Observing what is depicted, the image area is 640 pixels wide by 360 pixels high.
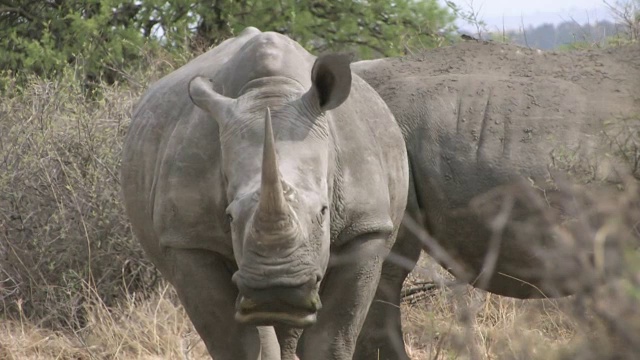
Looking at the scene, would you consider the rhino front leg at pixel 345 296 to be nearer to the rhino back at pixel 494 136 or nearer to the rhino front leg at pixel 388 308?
the rhino front leg at pixel 388 308

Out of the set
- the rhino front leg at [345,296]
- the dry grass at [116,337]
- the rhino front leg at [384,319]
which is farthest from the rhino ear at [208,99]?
the dry grass at [116,337]

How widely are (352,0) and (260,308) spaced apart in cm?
1099

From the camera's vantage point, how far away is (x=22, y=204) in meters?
8.29

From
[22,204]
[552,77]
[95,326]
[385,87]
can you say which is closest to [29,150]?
[22,204]

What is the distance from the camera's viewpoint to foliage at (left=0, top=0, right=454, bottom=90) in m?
14.1

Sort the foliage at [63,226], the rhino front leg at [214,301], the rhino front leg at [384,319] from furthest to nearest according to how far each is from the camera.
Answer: the foliage at [63,226] → the rhino front leg at [384,319] → the rhino front leg at [214,301]

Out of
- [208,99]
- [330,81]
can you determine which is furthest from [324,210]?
[208,99]

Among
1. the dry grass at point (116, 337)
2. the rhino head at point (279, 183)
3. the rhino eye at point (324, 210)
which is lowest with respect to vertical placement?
the dry grass at point (116, 337)

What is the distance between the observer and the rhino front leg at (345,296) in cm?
556

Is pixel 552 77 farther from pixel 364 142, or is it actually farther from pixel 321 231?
pixel 321 231

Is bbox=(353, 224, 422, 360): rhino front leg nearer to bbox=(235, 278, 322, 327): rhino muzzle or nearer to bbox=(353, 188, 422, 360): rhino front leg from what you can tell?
bbox=(353, 188, 422, 360): rhino front leg

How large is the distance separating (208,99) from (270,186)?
839 mm

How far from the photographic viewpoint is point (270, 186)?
4.64 metres

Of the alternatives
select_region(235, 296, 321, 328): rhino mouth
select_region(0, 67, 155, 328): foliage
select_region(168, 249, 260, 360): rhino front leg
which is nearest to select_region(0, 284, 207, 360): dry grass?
select_region(0, 67, 155, 328): foliage
